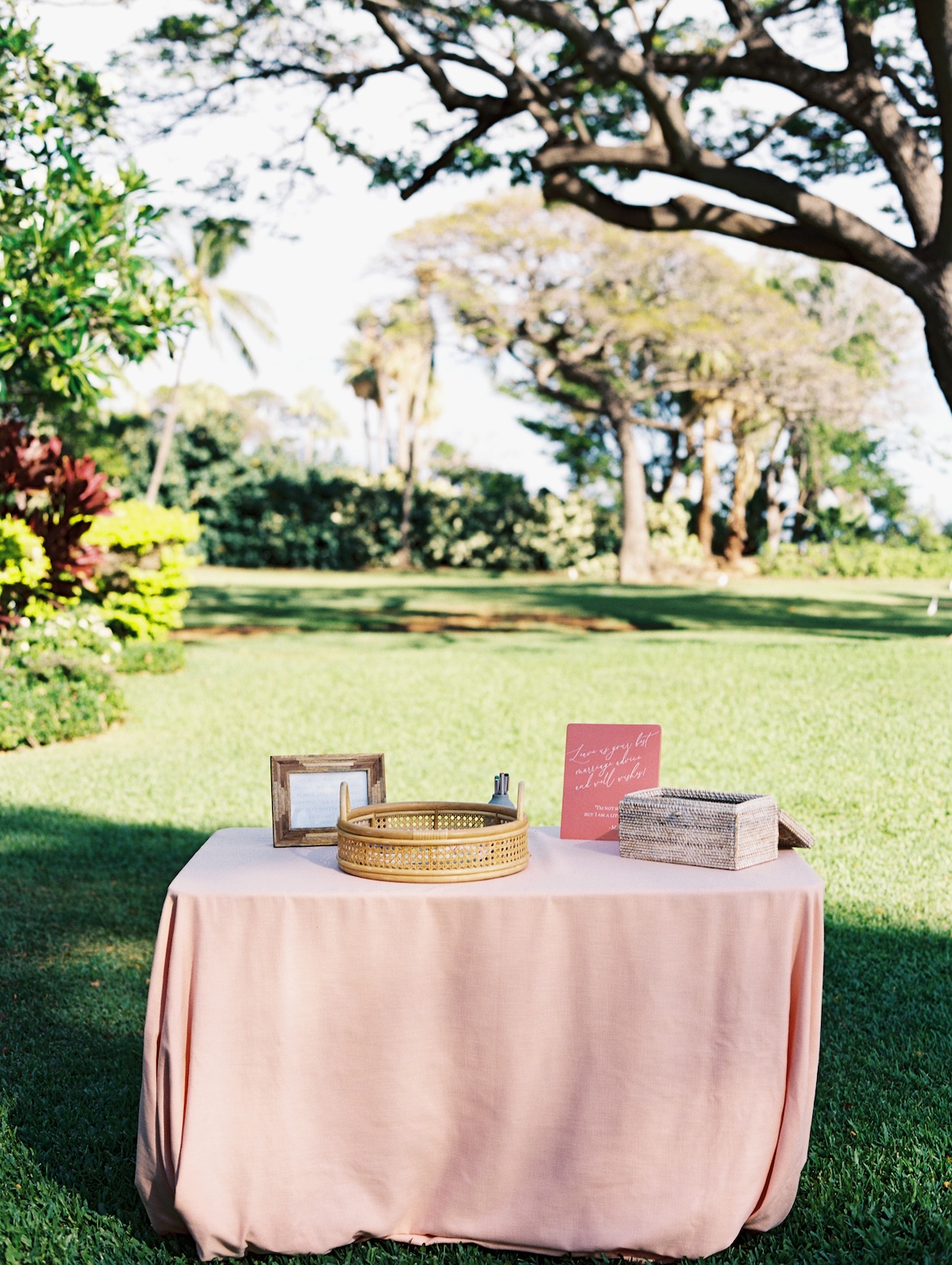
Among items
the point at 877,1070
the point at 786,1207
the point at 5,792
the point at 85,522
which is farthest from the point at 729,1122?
the point at 85,522

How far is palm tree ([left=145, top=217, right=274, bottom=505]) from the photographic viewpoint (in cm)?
2497

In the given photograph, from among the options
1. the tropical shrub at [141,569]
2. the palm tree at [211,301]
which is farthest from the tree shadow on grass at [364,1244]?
the palm tree at [211,301]

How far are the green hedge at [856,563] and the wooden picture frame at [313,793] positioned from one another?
25682mm

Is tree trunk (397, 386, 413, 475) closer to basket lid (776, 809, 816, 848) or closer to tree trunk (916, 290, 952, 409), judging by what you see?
tree trunk (916, 290, 952, 409)

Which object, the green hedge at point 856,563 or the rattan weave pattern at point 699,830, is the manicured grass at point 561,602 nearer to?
the green hedge at point 856,563

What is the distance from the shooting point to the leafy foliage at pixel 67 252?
274 inches

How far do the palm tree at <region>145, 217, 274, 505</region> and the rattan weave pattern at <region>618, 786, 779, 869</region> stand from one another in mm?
21265

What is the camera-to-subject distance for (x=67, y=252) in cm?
707

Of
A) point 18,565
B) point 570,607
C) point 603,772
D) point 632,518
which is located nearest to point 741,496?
point 632,518

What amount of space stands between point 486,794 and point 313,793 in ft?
13.5

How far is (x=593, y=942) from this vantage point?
2.53 metres

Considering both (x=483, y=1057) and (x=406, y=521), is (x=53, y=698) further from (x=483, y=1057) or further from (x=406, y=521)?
(x=406, y=521)

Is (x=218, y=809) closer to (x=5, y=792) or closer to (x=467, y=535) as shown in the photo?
(x=5, y=792)

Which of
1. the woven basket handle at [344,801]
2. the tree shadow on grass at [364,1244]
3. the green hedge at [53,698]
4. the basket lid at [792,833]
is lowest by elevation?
the tree shadow on grass at [364,1244]
